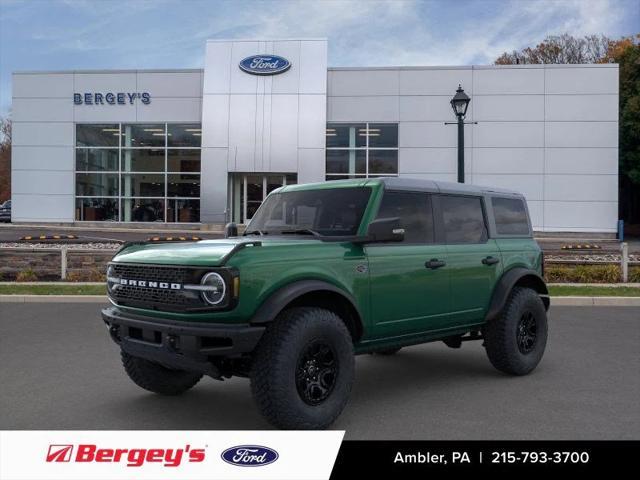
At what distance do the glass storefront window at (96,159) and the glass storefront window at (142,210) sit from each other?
75.7 inches

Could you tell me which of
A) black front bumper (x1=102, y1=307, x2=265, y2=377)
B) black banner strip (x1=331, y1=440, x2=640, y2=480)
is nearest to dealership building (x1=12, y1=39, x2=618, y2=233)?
black front bumper (x1=102, y1=307, x2=265, y2=377)

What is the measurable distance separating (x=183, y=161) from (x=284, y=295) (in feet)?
91.4

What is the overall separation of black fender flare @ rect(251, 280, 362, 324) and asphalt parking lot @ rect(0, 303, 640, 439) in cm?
100

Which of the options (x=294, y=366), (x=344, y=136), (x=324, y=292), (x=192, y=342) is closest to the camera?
(x=192, y=342)

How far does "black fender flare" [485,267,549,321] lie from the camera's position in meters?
5.92

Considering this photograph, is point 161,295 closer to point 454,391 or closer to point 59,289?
point 454,391

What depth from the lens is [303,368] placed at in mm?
4332

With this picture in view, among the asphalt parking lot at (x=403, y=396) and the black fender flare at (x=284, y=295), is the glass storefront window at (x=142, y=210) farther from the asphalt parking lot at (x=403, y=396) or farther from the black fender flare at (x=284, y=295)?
the black fender flare at (x=284, y=295)

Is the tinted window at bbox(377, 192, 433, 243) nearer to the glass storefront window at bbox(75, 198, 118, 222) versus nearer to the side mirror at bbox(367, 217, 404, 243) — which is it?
the side mirror at bbox(367, 217, 404, 243)

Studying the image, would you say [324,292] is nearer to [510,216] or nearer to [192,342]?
[192,342]

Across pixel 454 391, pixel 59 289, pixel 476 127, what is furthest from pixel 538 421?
pixel 476 127

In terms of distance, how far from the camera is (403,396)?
217 inches

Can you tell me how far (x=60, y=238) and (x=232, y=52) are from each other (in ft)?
49.5

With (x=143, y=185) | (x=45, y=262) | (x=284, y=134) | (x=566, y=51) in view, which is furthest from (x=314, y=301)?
(x=566, y=51)
